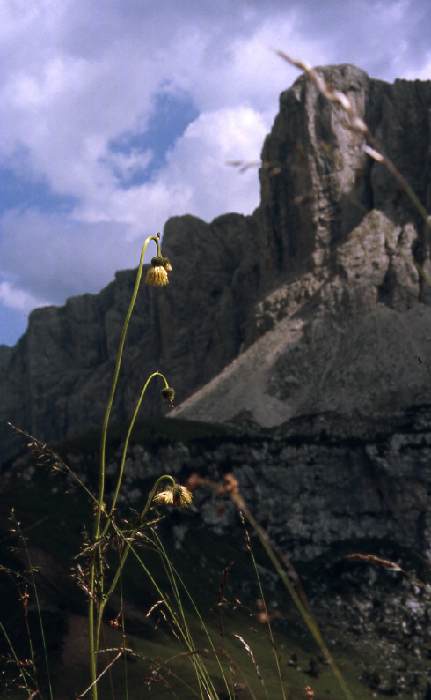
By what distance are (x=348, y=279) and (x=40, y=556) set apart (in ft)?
256

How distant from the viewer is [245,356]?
498 feet

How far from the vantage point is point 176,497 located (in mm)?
4492

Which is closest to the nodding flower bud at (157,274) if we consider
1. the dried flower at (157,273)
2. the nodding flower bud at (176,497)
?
the dried flower at (157,273)

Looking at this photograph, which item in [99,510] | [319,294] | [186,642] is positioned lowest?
[186,642]

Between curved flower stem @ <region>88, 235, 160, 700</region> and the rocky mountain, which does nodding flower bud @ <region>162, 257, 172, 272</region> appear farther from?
the rocky mountain

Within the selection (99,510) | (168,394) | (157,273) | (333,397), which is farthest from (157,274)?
(333,397)

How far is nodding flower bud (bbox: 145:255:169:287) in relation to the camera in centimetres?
457

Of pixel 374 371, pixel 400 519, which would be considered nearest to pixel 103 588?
pixel 400 519

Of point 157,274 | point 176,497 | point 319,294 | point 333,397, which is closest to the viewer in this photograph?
point 176,497

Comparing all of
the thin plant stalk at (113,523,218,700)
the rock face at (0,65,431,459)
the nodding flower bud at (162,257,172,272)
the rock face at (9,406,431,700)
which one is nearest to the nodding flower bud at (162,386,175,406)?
the nodding flower bud at (162,257,172,272)

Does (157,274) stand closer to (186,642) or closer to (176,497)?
(176,497)

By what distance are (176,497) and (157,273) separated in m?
1.06

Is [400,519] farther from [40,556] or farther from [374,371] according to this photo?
[40,556]

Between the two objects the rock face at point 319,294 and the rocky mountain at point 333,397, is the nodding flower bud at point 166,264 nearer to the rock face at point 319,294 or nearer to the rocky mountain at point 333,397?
the rocky mountain at point 333,397
